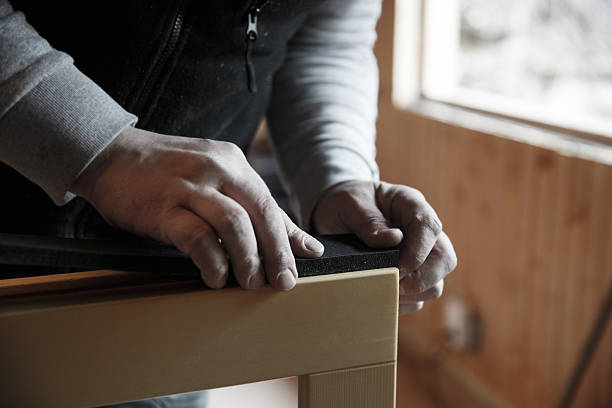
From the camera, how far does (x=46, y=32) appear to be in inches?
28.3

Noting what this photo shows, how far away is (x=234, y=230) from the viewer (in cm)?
51

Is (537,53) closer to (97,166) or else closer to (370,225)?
(370,225)

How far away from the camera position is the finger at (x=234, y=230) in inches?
19.9

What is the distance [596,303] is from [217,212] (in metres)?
1.46

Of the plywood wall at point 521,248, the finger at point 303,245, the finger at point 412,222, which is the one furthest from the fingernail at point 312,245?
the plywood wall at point 521,248

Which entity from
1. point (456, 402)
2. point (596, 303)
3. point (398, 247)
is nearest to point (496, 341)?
point (456, 402)

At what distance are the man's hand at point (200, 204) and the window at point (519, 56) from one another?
142 cm

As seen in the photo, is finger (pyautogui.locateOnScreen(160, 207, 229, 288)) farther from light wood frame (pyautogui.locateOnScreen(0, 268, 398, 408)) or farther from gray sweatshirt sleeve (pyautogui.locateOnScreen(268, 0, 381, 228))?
gray sweatshirt sleeve (pyautogui.locateOnScreen(268, 0, 381, 228))

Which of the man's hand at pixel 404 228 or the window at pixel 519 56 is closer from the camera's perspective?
the man's hand at pixel 404 228

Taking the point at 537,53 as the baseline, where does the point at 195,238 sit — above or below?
above

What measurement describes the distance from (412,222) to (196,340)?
0.27 meters

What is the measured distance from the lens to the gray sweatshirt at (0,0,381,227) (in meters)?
0.53

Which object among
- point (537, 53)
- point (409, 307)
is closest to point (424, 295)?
point (409, 307)

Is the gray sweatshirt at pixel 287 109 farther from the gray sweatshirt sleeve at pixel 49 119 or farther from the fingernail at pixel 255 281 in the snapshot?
the fingernail at pixel 255 281
